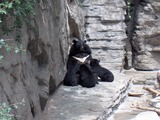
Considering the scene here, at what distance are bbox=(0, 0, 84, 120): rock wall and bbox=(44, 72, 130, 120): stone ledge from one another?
24 cm

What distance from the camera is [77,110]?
4.69 metres

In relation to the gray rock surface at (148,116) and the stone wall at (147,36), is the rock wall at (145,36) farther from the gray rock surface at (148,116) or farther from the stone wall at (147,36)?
the gray rock surface at (148,116)

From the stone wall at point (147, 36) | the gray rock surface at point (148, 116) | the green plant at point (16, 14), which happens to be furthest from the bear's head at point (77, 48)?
the green plant at point (16, 14)

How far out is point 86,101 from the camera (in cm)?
509

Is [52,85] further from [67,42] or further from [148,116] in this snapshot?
[148,116]

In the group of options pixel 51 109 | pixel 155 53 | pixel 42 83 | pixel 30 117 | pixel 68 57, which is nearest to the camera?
pixel 30 117

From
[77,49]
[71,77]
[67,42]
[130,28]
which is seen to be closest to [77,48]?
[77,49]

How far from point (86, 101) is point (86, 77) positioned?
66cm

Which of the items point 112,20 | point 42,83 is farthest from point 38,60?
point 112,20

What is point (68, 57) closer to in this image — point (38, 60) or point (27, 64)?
point (38, 60)

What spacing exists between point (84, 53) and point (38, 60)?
6.27ft

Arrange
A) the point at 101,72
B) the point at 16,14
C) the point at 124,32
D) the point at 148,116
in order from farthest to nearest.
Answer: the point at 124,32 < the point at 101,72 < the point at 148,116 < the point at 16,14

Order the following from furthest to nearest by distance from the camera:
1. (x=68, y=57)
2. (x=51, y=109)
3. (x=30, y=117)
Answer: (x=68, y=57)
(x=51, y=109)
(x=30, y=117)

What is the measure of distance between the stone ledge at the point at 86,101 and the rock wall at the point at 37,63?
0.78ft
